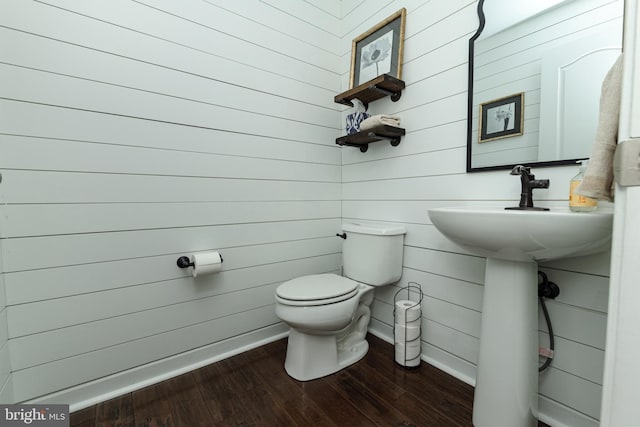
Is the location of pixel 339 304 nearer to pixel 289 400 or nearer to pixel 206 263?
pixel 289 400

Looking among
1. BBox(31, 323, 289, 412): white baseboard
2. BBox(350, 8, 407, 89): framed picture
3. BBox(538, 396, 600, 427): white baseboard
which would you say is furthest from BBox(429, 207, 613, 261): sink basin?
BBox(31, 323, 289, 412): white baseboard

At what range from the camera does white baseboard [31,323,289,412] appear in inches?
47.4

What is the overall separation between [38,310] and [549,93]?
2.24 metres

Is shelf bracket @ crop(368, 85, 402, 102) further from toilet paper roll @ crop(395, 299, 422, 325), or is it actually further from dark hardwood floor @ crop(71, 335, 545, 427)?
dark hardwood floor @ crop(71, 335, 545, 427)

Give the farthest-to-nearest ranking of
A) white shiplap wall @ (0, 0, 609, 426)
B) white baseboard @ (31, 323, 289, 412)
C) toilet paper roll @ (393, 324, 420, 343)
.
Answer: toilet paper roll @ (393, 324, 420, 343) → white baseboard @ (31, 323, 289, 412) → white shiplap wall @ (0, 0, 609, 426)

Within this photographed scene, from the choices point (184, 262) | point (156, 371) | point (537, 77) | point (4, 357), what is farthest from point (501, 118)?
point (4, 357)

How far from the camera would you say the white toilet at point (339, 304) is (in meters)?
1.32

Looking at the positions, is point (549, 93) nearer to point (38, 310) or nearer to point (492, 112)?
point (492, 112)

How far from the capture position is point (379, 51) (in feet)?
5.53

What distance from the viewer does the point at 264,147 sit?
5.52 feet

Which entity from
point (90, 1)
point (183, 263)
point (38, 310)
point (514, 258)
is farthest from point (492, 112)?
point (38, 310)

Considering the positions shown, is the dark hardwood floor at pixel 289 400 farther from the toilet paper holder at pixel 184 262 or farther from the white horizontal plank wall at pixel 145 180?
the toilet paper holder at pixel 184 262

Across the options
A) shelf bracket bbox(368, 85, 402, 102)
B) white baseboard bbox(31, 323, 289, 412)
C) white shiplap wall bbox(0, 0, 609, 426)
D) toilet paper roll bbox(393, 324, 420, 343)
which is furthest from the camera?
shelf bracket bbox(368, 85, 402, 102)

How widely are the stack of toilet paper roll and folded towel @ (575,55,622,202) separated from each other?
3.31 ft
